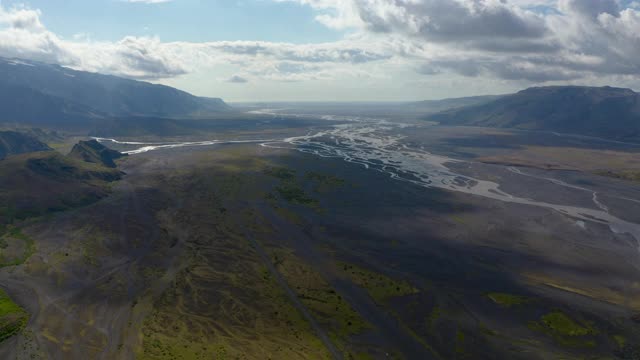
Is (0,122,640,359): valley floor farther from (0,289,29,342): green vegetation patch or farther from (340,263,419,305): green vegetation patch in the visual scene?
(0,289,29,342): green vegetation patch

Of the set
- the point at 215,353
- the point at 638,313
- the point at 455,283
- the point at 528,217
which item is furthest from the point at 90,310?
the point at 528,217

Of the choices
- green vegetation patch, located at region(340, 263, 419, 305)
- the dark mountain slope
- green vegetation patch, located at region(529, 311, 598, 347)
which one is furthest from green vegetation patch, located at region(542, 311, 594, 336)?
the dark mountain slope

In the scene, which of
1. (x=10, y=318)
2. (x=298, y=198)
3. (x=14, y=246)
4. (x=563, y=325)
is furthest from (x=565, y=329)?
(x=14, y=246)

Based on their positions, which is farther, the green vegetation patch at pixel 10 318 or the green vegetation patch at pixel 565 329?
the green vegetation patch at pixel 565 329

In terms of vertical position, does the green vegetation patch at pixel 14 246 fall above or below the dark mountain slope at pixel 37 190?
below

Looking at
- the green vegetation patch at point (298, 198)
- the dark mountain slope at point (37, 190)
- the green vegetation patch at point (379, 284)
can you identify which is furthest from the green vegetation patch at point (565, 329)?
the dark mountain slope at point (37, 190)

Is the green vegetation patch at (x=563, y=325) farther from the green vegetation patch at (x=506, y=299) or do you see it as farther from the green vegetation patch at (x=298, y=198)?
the green vegetation patch at (x=298, y=198)
